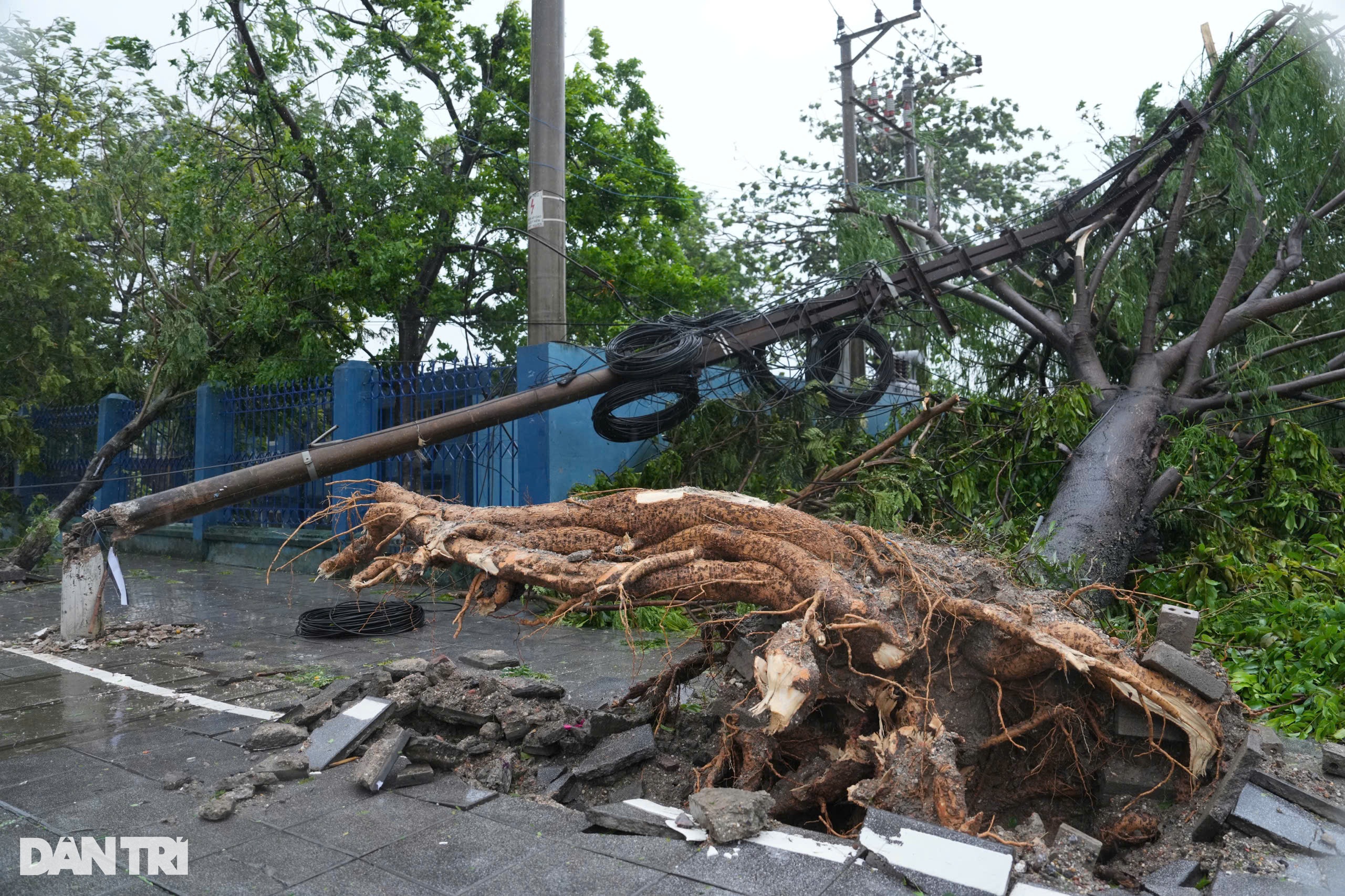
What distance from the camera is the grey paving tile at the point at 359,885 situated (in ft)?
9.63

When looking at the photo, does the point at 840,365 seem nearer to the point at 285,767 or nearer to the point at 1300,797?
the point at 1300,797

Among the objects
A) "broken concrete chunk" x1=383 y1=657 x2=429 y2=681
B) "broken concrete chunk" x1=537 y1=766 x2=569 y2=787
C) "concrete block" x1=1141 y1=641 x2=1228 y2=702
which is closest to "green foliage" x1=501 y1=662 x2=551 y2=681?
"broken concrete chunk" x1=383 y1=657 x2=429 y2=681

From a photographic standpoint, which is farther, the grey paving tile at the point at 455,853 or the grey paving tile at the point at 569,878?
the grey paving tile at the point at 455,853

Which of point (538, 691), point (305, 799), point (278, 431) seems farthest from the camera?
point (278, 431)

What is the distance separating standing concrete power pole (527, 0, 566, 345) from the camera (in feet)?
29.9

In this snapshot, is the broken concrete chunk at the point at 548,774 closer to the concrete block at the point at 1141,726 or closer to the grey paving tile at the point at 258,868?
the grey paving tile at the point at 258,868

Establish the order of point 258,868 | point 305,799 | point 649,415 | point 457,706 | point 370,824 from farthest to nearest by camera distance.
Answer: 1. point 649,415
2. point 457,706
3. point 305,799
4. point 370,824
5. point 258,868

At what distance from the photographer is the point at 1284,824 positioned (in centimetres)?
319

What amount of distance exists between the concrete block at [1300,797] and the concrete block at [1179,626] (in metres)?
0.87

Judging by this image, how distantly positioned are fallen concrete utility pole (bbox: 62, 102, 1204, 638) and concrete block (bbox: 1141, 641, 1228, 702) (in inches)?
197

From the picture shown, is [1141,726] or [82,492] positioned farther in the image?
[82,492]

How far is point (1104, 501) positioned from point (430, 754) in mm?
5020

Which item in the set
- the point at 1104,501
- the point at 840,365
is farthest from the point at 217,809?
the point at 840,365

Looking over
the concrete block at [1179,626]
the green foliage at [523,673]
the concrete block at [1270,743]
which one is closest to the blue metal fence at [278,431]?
the green foliage at [523,673]
